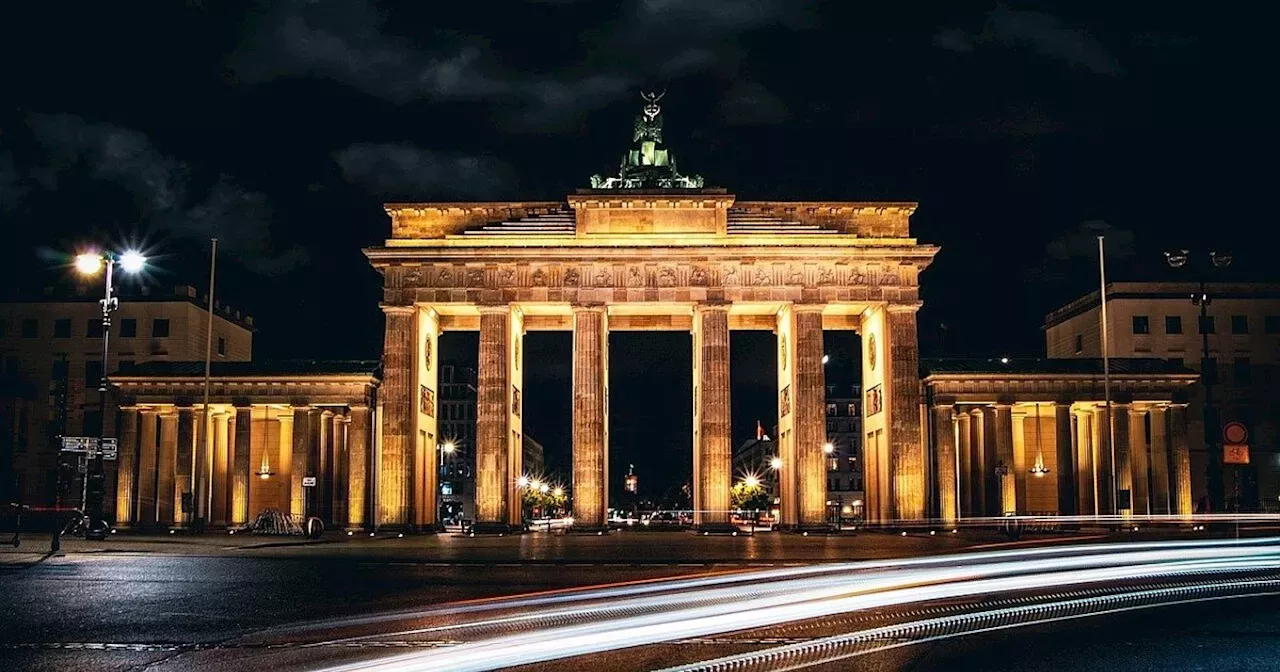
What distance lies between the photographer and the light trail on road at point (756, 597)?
12445 millimetres

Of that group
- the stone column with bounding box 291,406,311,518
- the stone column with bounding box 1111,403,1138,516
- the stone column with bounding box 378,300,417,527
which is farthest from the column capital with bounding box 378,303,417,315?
the stone column with bounding box 1111,403,1138,516

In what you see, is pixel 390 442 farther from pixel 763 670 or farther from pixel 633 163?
pixel 763 670

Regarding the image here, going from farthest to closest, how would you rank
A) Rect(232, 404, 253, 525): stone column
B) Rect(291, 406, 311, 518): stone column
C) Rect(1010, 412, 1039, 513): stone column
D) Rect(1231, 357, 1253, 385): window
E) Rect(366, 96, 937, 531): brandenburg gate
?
Rect(1231, 357, 1253, 385): window, Rect(1010, 412, 1039, 513): stone column, Rect(232, 404, 253, 525): stone column, Rect(291, 406, 311, 518): stone column, Rect(366, 96, 937, 531): brandenburg gate

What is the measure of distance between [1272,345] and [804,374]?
157 feet

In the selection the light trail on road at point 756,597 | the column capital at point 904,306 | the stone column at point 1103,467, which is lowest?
the light trail on road at point 756,597

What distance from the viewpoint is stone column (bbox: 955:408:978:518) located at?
73.9m

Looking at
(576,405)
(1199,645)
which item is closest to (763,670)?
(1199,645)

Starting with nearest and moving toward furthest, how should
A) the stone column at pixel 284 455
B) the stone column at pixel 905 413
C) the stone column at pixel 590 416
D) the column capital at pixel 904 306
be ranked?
the stone column at pixel 590 416
the stone column at pixel 905 413
the column capital at pixel 904 306
the stone column at pixel 284 455

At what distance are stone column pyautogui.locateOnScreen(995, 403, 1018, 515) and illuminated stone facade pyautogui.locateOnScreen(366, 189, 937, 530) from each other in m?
6.53

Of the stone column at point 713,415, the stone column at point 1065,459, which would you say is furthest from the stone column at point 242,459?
the stone column at point 1065,459

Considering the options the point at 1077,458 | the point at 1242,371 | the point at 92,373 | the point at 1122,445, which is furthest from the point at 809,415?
the point at 92,373

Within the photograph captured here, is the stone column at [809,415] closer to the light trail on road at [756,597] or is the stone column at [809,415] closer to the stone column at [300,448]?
the stone column at [300,448]

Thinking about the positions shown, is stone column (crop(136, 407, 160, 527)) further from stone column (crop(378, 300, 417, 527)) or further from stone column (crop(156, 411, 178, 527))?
stone column (crop(378, 300, 417, 527))

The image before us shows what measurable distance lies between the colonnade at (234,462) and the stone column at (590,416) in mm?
12273
